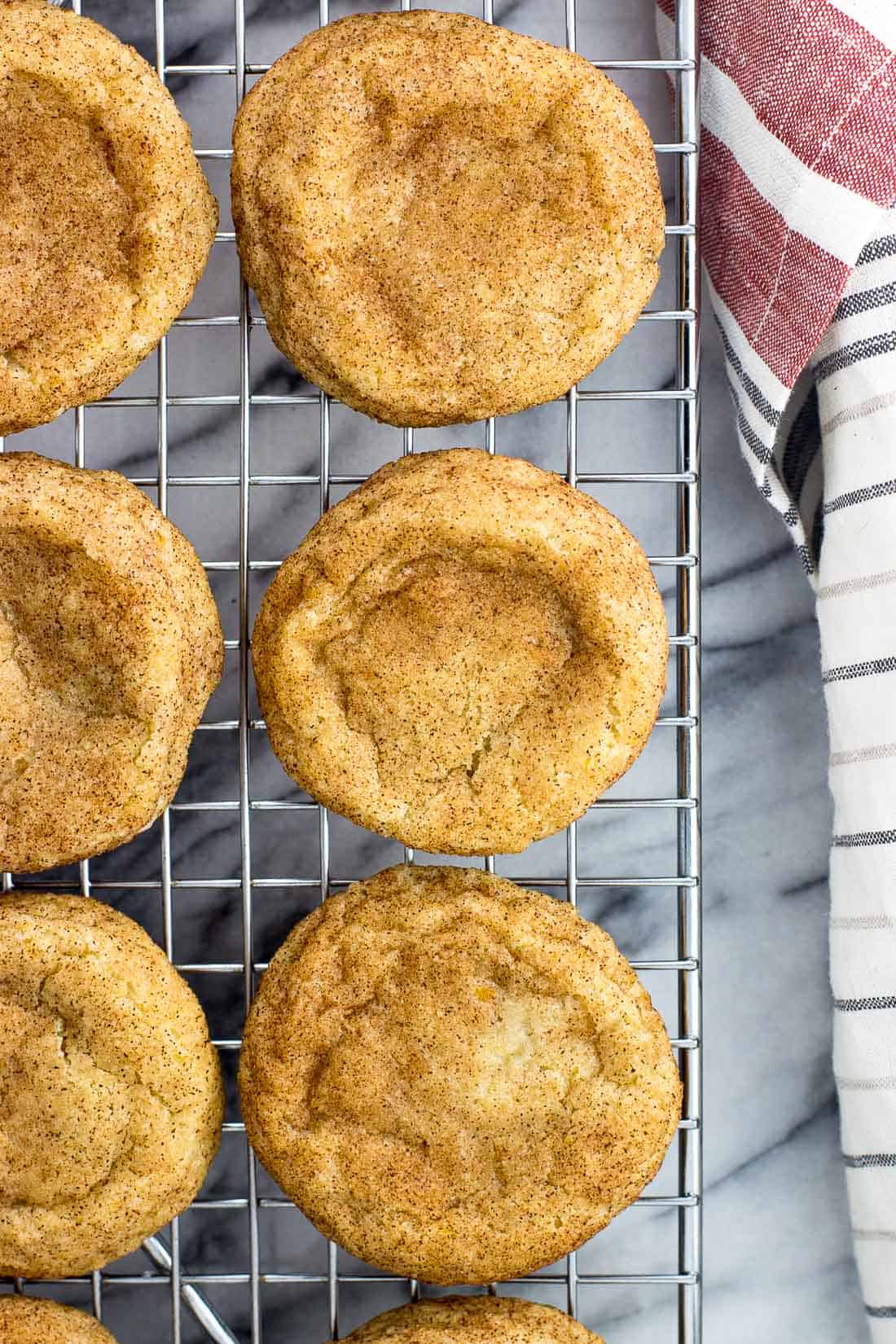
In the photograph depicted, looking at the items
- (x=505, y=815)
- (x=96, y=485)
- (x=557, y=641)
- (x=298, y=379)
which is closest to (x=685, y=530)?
(x=557, y=641)

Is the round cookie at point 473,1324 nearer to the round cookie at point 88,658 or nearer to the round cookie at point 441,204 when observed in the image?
the round cookie at point 88,658

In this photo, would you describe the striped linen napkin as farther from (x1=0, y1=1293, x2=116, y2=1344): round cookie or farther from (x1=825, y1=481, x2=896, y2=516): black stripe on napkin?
(x1=0, y1=1293, x2=116, y2=1344): round cookie

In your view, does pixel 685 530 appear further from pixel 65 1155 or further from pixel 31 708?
pixel 65 1155

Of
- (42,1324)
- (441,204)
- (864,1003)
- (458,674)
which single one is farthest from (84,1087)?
(441,204)

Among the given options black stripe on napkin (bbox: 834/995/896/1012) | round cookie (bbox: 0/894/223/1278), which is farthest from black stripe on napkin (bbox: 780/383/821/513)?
round cookie (bbox: 0/894/223/1278)

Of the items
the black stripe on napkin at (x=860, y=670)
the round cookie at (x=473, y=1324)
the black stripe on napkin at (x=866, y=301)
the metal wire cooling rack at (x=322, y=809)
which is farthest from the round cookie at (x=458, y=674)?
the round cookie at (x=473, y=1324)

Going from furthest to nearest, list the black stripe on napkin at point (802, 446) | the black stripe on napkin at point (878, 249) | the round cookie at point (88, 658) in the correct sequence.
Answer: the black stripe on napkin at point (802, 446) → the black stripe on napkin at point (878, 249) → the round cookie at point (88, 658)
